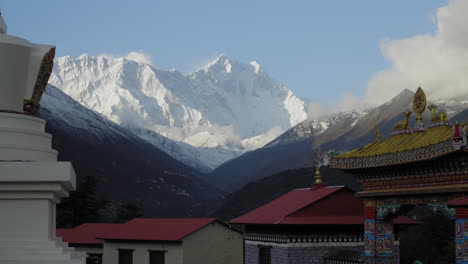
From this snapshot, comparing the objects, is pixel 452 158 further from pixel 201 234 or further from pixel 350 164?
pixel 201 234

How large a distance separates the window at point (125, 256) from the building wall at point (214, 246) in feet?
10.4

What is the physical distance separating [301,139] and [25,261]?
148604 millimetres

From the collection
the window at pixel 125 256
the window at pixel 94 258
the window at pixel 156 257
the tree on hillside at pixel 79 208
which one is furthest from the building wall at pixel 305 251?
the tree on hillside at pixel 79 208

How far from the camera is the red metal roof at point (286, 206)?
79.3 feet

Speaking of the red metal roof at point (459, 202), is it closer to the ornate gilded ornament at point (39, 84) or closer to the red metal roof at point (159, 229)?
the ornate gilded ornament at point (39, 84)

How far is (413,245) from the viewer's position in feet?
140

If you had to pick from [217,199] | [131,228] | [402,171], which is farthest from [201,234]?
[217,199]

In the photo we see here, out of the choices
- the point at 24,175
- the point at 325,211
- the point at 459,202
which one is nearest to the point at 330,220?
the point at 325,211

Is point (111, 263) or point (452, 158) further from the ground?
point (452, 158)

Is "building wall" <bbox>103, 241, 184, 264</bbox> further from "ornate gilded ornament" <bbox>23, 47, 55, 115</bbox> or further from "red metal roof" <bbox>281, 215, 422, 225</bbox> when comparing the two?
"ornate gilded ornament" <bbox>23, 47, 55, 115</bbox>

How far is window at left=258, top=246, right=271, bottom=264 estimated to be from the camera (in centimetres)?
2522

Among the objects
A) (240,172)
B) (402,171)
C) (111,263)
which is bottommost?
(111,263)

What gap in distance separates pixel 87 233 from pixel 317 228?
14.8 m

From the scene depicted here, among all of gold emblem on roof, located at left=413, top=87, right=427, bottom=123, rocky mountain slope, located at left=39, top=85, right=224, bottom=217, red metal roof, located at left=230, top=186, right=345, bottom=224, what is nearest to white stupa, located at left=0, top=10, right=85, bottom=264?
gold emblem on roof, located at left=413, top=87, right=427, bottom=123
